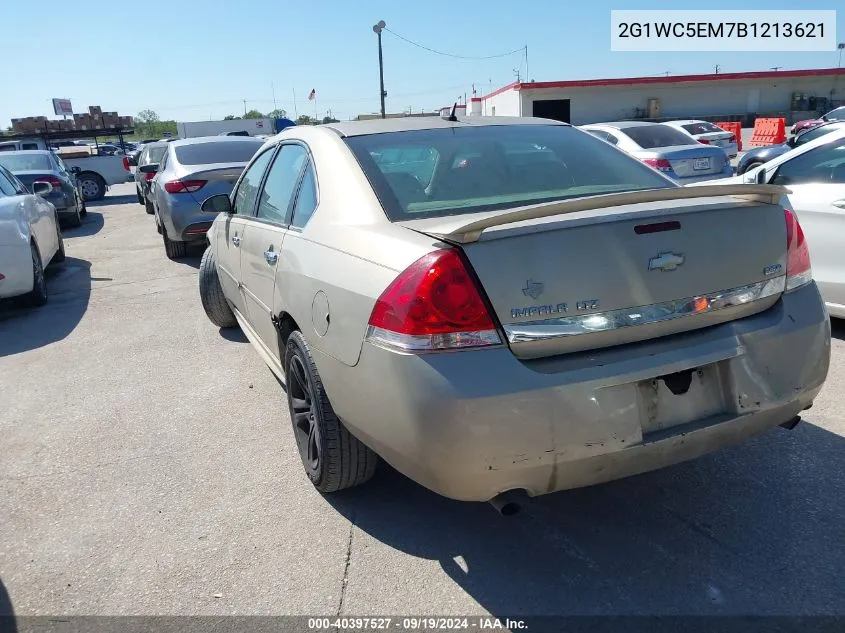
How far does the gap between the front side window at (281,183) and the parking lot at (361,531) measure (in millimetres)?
1230

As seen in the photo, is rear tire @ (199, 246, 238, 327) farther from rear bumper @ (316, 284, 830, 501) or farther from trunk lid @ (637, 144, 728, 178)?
trunk lid @ (637, 144, 728, 178)

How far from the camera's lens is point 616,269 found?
2.34m

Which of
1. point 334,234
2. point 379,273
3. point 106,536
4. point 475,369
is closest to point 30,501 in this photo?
point 106,536

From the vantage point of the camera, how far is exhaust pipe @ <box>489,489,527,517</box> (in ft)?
7.66

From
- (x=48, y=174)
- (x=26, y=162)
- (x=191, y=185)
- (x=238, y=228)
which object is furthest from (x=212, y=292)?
(x=26, y=162)

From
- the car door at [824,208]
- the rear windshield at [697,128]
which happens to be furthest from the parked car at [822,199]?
the rear windshield at [697,128]

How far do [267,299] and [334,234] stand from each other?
0.87 meters

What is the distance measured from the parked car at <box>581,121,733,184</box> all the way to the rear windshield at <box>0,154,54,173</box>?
10568mm

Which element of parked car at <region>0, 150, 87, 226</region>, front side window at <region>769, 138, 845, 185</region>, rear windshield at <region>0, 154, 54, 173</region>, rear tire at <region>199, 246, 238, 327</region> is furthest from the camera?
rear windshield at <region>0, 154, 54, 173</region>

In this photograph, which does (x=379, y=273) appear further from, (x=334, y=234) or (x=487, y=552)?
(x=487, y=552)

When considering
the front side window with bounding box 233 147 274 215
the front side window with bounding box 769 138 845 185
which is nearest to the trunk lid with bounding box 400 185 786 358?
the front side window with bounding box 233 147 274 215

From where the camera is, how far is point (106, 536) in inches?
119

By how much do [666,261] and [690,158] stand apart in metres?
9.80

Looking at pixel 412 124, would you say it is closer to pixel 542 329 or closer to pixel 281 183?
pixel 281 183
